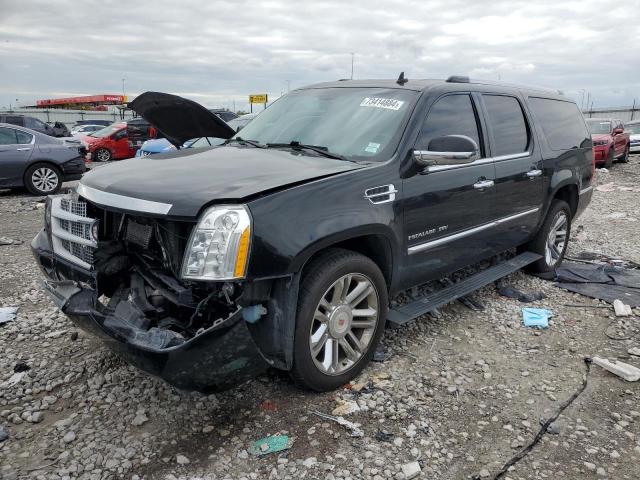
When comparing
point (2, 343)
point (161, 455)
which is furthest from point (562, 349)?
point (2, 343)

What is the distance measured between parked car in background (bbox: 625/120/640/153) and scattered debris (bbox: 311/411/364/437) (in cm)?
2054

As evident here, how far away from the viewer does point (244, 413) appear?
3000 mm

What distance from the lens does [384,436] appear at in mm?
2826

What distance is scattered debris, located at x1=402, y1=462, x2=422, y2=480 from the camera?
100 inches

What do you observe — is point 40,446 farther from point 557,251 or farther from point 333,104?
point 557,251

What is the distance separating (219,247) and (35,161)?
9.69 meters

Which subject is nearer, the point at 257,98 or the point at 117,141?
the point at 117,141

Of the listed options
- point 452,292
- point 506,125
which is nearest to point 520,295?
point 452,292

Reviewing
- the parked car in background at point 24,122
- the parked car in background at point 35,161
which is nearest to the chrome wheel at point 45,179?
the parked car in background at point 35,161

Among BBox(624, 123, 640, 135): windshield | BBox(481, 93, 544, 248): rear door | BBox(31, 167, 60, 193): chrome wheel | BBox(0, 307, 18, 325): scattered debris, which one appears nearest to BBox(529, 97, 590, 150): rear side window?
BBox(481, 93, 544, 248): rear door

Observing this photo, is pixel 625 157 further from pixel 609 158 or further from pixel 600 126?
Result: pixel 609 158

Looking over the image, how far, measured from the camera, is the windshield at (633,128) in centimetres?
2033

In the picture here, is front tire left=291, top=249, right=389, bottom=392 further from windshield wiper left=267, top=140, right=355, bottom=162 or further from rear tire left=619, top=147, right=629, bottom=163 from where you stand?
rear tire left=619, top=147, right=629, bottom=163

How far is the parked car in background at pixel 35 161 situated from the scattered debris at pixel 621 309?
33.4 ft
